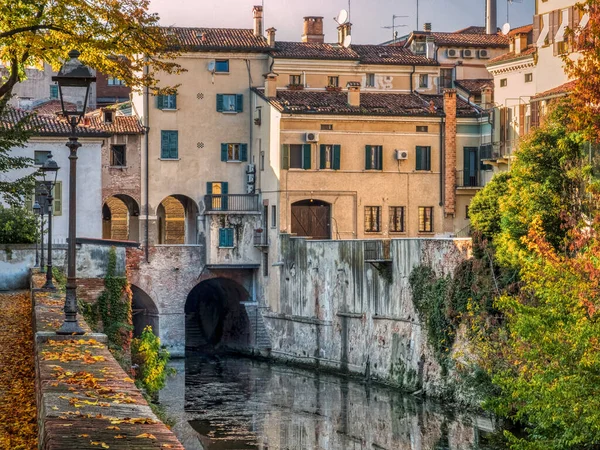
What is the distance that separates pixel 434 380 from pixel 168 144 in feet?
75.7

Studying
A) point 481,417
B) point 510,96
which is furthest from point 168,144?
point 481,417

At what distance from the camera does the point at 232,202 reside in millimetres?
56781

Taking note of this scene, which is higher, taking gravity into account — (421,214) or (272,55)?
(272,55)

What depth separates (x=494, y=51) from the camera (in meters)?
63.2

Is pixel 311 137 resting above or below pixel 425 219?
above

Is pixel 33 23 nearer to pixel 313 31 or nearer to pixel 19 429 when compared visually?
pixel 19 429

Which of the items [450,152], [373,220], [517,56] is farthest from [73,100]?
[450,152]

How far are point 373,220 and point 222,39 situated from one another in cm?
1185

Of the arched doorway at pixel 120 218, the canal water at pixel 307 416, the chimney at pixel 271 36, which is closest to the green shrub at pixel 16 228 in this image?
the canal water at pixel 307 416

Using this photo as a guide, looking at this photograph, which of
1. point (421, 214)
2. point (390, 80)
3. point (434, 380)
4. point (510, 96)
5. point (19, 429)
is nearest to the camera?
point (19, 429)

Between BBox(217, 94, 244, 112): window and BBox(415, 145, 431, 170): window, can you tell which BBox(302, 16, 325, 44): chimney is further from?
BBox(415, 145, 431, 170): window

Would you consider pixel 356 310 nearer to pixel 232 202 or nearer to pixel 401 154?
pixel 401 154

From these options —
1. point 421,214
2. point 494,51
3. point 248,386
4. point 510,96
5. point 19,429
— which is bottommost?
point 248,386

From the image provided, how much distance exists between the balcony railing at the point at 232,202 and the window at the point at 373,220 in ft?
17.5
